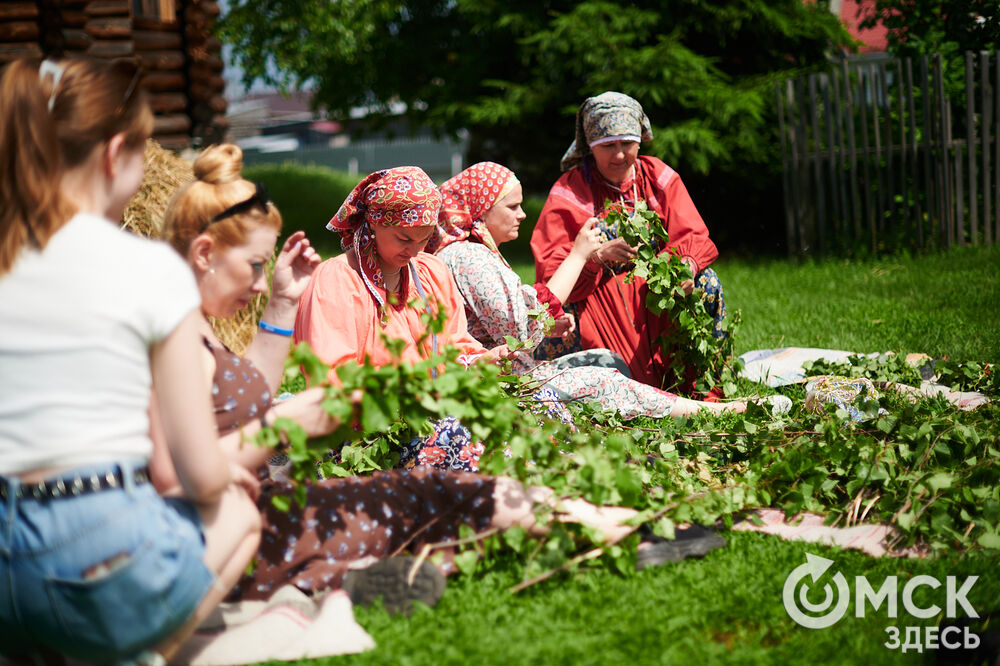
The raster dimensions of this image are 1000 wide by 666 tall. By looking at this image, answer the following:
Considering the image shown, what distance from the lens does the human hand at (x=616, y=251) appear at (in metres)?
4.73

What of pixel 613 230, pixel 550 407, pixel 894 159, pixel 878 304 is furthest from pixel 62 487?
pixel 894 159

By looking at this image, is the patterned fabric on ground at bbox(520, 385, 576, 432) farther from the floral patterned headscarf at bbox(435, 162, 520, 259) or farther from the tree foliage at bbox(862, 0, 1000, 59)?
the tree foliage at bbox(862, 0, 1000, 59)

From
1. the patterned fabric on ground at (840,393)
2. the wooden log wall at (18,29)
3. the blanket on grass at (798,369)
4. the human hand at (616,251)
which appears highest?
the wooden log wall at (18,29)

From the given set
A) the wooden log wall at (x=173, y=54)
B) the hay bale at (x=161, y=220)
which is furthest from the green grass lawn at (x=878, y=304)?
the wooden log wall at (x=173, y=54)

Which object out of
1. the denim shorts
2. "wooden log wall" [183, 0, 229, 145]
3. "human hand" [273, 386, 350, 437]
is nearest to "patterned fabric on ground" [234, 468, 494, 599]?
"human hand" [273, 386, 350, 437]

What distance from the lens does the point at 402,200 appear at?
3.50 meters

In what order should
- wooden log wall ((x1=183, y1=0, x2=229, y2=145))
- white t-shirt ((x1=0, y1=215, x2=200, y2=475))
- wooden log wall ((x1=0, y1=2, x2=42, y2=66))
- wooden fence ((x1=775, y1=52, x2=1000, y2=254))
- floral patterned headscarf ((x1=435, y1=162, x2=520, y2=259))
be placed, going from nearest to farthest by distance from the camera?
1. white t-shirt ((x1=0, y1=215, x2=200, y2=475))
2. floral patterned headscarf ((x1=435, y1=162, x2=520, y2=259))
3. wooden log wall ((x1=0, y1=2, x2=42, y2=66))
4. wooden fence ((x1=775, y1=52, x2=1000, y2=254))
5. wooden log wall ((x1=183, y1=0, x2=229, y2=145))

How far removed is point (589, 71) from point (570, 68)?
50 centimetres

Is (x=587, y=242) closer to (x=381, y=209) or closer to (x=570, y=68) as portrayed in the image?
(x=381, y=209)

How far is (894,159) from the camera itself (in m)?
10.4

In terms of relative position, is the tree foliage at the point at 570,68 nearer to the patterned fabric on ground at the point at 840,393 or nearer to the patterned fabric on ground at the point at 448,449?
the patterned fabric on ground at the point at 840,393

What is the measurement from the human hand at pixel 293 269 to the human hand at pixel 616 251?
2122mm

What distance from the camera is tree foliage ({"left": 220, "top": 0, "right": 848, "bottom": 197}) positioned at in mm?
12391

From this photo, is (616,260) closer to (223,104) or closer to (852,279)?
(852,279)
